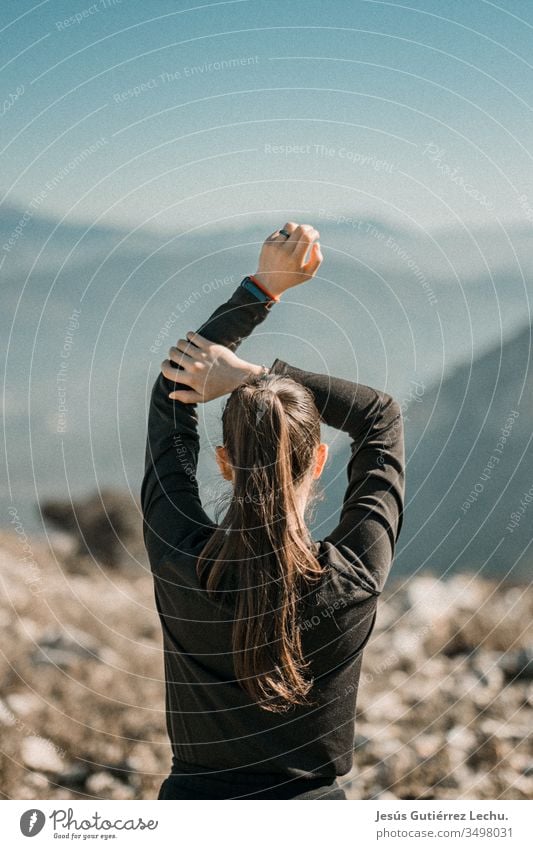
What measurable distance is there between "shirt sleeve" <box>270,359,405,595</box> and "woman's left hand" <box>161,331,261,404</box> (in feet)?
0.19

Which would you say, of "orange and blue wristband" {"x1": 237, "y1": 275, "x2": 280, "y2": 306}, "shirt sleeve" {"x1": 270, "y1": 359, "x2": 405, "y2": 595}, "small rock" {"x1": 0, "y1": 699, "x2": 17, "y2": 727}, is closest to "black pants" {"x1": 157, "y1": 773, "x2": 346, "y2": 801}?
"shirt sleeve" {"x1": 270, "y1": 359, "x2": 405, "y2": 595}

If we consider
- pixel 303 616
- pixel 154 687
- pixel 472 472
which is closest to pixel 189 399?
pixel 303 616

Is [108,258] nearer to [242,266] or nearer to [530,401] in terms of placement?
[242,266]

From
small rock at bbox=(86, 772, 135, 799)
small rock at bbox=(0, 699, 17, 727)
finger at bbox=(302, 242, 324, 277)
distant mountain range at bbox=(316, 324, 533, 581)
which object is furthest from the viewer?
distant mountain range at bbox=(316, 324, 533, 581)

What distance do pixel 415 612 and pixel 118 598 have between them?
1.03 meters

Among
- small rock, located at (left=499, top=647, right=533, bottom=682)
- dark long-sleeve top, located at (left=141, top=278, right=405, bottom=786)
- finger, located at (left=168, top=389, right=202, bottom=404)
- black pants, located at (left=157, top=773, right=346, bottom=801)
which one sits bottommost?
small rock, located at (left=499, top=647, right=533, bottom=682)

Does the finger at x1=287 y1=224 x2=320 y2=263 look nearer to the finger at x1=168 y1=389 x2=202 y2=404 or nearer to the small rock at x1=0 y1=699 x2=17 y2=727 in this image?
the finger at x1=168 y1=389 x2=202 y2=404

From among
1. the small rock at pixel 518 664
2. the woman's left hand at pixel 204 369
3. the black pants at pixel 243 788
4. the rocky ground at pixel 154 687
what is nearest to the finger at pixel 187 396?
the woman's left hand at pixel 204 369

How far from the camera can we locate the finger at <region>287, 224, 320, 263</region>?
1253 mm

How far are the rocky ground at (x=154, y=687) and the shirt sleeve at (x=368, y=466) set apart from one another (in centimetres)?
148

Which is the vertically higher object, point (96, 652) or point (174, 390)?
point (174, 390)

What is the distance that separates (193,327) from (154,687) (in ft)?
3.72
